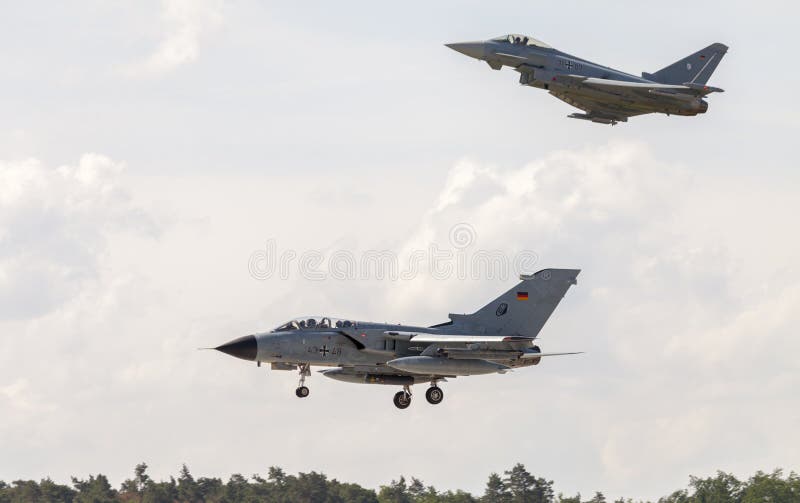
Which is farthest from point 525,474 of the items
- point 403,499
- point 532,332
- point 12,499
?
point 532,332

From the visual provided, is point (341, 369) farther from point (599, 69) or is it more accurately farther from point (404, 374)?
Answer: point (599, 69)

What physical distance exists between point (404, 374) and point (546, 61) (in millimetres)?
16420

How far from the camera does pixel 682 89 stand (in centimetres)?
6378

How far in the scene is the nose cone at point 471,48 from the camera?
64750 millimetres

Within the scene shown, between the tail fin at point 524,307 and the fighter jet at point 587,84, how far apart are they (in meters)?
8.02

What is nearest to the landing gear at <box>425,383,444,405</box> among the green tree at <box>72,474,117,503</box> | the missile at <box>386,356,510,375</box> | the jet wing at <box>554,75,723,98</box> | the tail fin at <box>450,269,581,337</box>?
the missile at <box>386,356,510,375</box>

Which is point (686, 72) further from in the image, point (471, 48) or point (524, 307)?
point (524, 307)

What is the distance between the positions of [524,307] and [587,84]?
1082 cm

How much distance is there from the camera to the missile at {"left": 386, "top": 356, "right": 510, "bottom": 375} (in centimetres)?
5747

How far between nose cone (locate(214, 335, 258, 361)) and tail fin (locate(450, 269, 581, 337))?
9.93m

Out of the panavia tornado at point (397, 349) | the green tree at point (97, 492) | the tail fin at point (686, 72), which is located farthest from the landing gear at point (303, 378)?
the green tree at point (97, 492)

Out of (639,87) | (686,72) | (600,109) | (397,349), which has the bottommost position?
(397,349)

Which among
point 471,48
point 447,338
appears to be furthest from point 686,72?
point 447,338

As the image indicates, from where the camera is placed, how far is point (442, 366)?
58.2m
